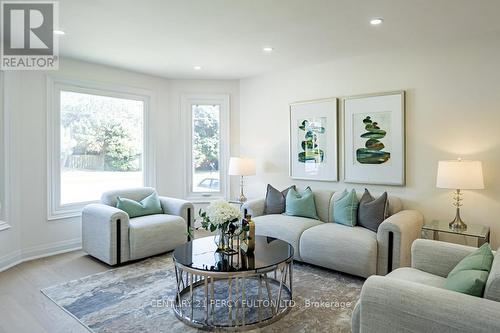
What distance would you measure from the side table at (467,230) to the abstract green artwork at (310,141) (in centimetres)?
163

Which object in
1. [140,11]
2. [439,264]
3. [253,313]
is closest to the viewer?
[439,264]

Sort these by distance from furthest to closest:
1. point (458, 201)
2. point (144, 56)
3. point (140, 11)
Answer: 1. point (144, 56)
2. point (458, 201)
3. point (140, 11)

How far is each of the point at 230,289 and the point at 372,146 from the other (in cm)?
265

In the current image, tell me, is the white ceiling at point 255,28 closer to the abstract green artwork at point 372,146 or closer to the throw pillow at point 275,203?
the abstract green artwork at point 372,146

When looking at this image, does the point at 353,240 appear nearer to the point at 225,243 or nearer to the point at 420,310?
the point at 225,243

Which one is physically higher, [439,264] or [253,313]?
[439,264]

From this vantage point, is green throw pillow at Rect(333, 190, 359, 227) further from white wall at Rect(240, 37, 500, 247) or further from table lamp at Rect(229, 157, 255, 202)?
table lamp at Rect(229, 157, 255, 202)

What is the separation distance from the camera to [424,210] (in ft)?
12.3

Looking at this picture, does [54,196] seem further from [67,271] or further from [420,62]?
[420,62]

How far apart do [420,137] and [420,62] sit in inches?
34.0

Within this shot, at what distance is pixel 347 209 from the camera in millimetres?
3773

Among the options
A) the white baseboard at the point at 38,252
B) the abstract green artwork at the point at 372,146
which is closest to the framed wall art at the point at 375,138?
the abstract green artwork at the point at 372,146

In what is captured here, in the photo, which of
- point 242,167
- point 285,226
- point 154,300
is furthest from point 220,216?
point 242,167

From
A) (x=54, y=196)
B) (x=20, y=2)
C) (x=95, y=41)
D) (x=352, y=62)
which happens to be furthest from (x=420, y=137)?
(x=54, y=196)
